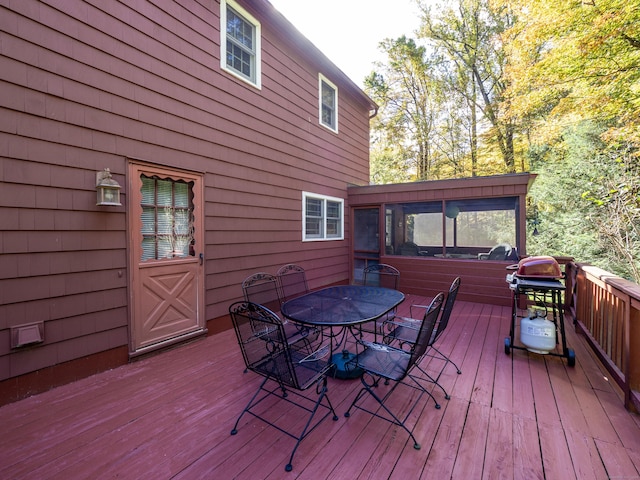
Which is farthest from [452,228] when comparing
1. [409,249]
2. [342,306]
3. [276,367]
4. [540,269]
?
[276,367]

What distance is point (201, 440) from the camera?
1.88 m

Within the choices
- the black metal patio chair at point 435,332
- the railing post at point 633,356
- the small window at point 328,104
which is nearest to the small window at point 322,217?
the small window at point 328,104

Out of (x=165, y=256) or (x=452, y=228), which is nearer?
(x=165, y=256)

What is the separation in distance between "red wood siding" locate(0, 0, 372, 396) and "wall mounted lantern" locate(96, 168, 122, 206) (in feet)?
0.23

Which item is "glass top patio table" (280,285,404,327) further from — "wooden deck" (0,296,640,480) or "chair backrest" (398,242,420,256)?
"chair backrest" (398,242,420,256)

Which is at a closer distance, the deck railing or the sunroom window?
the deck railing

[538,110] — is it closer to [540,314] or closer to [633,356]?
[540,314]

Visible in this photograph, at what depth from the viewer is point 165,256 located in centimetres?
333

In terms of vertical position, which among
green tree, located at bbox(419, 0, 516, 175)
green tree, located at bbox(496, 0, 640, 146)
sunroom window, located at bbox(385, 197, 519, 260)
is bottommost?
sunroom window, located at bbox(385, 197, 519, 260)

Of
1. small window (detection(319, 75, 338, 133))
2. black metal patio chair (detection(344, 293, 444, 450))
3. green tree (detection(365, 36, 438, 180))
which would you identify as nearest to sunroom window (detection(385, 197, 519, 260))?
small window (detection(319, 75, 338, 133))

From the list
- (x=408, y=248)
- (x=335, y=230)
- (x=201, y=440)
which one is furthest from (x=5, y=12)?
(x=408, y=248)

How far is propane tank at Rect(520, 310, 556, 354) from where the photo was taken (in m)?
2.90

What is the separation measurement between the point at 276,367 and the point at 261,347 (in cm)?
29

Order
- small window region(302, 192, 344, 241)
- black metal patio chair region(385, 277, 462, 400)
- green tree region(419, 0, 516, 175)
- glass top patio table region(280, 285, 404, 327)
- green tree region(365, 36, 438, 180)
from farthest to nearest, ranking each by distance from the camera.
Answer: green tree region(365, 36, 438, 180)
green tree region(419, 0, 516, 175)
small window region(302, 192, 344, 241)
black metal patio chair region(385, 277, 462, 400)
glass top patio table region(280, 285, 404, 327)
